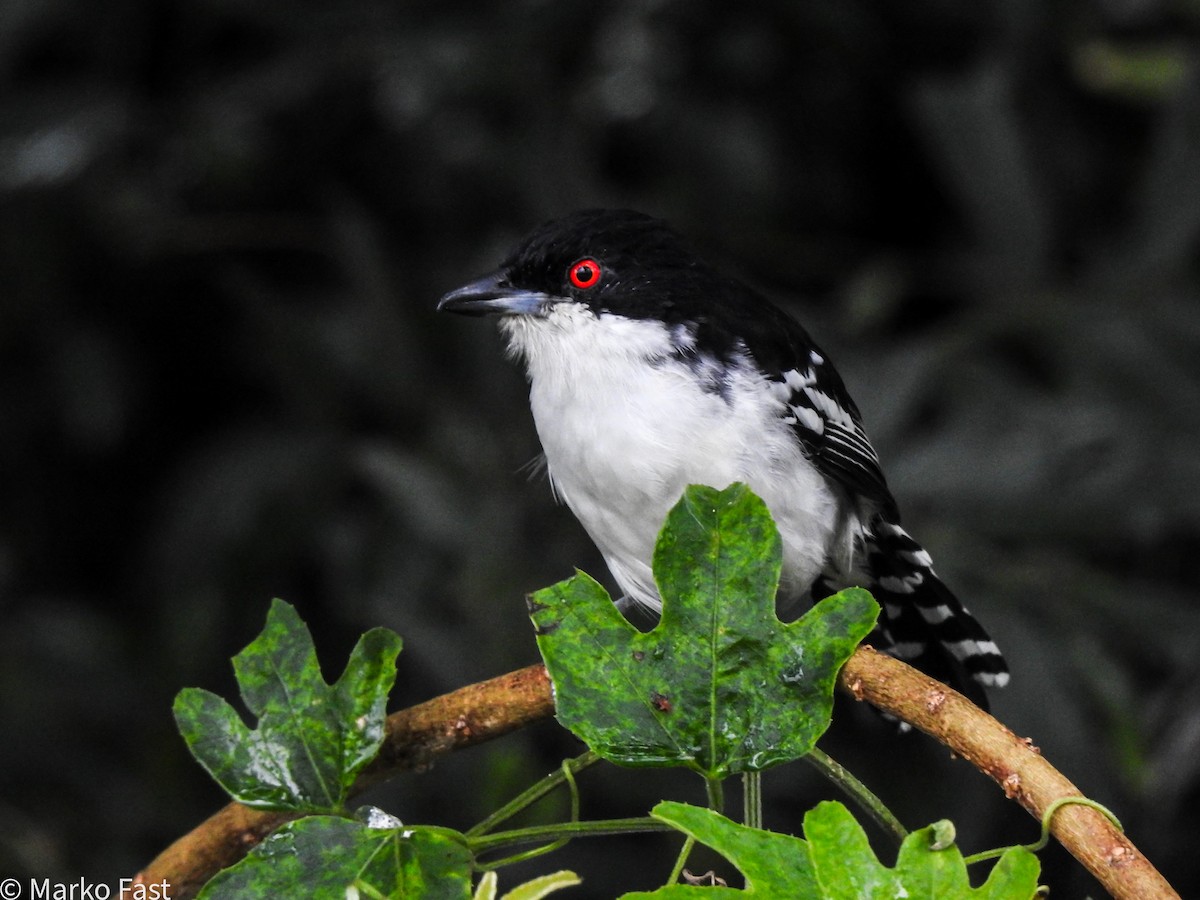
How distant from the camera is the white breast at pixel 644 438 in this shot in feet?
9.74

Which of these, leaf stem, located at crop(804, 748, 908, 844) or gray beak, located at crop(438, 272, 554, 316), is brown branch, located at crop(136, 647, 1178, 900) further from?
gray beak, located at crop(438, 272, 554, 316)

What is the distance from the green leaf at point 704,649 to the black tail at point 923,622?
159 centimetres

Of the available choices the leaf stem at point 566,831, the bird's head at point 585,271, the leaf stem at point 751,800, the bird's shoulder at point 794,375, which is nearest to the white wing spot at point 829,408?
the bird's shoulder at point 794,375

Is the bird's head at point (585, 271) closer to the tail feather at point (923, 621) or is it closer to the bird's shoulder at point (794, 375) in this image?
the bird's shoulder at point (794, 375)

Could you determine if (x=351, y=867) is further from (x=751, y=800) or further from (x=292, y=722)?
(x=751, y=800)

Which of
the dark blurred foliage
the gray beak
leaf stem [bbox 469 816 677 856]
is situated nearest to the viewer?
leaf stem [bbox 469 816 677 856]

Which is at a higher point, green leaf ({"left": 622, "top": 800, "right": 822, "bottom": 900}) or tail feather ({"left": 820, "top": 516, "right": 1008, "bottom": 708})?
tail feather ({"left": 820, "top": 516, "right": 1008, "bottom": 708})

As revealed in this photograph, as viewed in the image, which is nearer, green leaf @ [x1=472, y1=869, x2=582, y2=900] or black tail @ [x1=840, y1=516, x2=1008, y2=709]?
green leaf @ [x1=472, y1=869, x2=582, y2=900]

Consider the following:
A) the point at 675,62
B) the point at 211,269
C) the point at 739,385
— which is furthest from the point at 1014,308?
the point at 211,269

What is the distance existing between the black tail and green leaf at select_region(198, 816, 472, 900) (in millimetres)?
1772

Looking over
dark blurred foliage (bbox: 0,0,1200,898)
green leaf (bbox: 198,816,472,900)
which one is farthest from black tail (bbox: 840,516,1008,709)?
green leaf (bbox: 198,816,472,900)

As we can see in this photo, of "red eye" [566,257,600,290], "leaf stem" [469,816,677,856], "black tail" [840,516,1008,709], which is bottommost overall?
"leaf stem" [469,816,677,856]

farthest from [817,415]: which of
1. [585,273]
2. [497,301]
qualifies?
[497,301]

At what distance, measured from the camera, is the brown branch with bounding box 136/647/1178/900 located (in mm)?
1481
